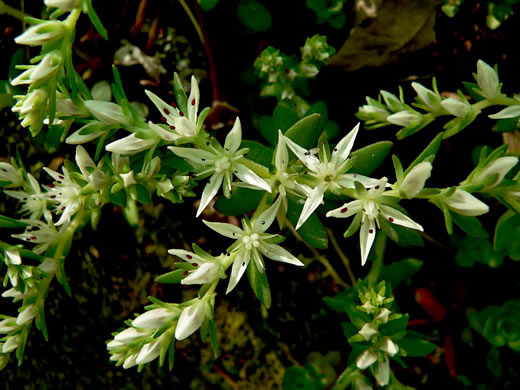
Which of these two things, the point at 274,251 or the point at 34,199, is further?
the point at 34,199

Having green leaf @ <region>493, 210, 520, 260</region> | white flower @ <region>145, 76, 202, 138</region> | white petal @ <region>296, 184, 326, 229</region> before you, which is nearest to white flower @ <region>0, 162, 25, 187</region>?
white flower @ <region>145, 76, 202, 138</region>

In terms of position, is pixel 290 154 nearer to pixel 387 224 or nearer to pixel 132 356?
pixel 387 224

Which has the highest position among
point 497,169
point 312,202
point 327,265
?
point 497,169

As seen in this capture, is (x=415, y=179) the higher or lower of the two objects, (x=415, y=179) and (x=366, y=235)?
the higher

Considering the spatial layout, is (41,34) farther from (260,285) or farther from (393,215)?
(393,215)

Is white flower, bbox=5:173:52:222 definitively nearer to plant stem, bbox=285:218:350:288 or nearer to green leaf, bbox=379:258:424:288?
plant stem, bbox=285:218:350:288

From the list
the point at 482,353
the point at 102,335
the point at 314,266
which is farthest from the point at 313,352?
the point at 102,335

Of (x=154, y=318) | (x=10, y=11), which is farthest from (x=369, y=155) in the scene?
(x=10, y=11)

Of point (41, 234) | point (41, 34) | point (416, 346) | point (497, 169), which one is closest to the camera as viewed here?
point (41, 34)
